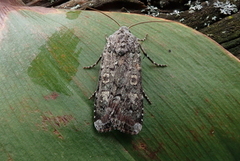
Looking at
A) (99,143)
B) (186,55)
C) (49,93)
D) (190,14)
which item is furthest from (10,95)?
(190,14)

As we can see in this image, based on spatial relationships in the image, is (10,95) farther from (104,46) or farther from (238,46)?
(238,46)

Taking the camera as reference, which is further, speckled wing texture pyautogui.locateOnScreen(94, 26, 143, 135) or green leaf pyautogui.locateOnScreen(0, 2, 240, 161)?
speckled wing texture pyautogui.locateOnScreen(94, 26, 143, 135)

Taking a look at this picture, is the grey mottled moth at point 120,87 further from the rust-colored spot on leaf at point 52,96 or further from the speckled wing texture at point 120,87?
the rust-colored spot on leaf at point 52,96

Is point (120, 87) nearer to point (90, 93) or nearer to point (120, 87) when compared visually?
point (120, 87)

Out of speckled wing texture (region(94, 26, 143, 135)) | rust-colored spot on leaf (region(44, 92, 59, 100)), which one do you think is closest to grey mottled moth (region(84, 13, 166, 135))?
speckled wing texture (region(94, 26, 143, 135))

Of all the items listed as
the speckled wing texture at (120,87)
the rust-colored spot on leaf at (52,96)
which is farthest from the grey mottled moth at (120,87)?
the rust-colored spot on leaf at (52,96)

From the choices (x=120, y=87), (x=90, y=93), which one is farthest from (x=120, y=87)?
(x=90, y=93)

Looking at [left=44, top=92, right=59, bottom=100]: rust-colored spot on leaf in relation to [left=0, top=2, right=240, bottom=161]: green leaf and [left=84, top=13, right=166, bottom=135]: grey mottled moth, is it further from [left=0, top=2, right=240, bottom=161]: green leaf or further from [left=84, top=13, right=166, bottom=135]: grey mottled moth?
[left=84, top=13, right=166, bottom=135]: grey mottled moth
